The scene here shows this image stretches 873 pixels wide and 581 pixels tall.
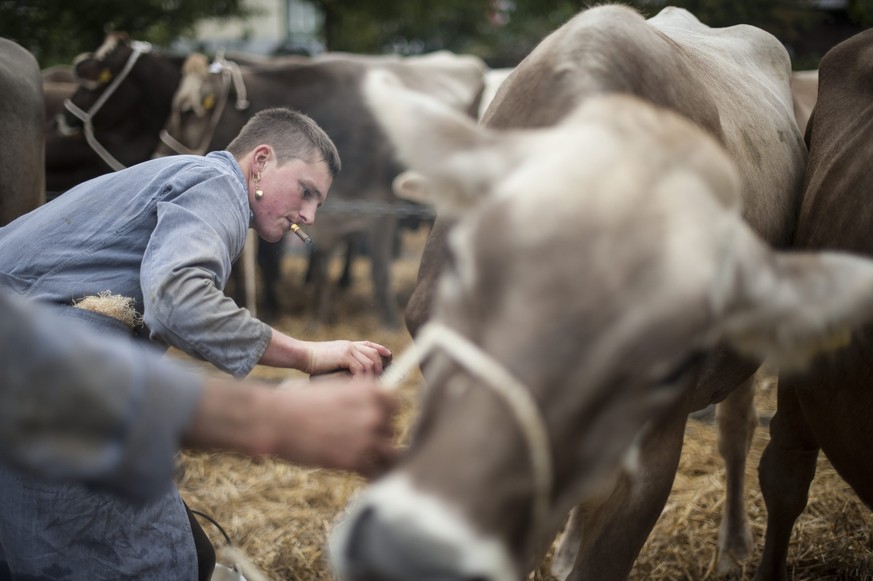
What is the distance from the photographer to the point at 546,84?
2139 mm

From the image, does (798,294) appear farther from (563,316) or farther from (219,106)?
(219,106)

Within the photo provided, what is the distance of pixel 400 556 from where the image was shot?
1.31 meters

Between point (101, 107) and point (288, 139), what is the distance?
17.5 ft

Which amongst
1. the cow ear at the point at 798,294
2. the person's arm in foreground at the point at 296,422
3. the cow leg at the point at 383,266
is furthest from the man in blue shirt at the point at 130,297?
the cow leg at the point at 383,266

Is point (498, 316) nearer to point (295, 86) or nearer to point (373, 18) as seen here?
point (295, 86)

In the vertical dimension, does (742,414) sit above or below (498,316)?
below

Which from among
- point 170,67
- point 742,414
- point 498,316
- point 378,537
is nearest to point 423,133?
point 498,316

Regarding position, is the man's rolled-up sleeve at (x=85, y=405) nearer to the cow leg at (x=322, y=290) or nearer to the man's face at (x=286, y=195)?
the man's face at (x=286, y=195)

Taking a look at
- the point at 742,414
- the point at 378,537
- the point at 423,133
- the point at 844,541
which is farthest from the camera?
the point at 742,414

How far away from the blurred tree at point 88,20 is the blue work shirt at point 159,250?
22.1ft

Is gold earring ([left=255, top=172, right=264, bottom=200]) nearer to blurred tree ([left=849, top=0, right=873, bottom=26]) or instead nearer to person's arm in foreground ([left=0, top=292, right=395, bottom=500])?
person's arm in foreground ([left=0, top=292, right=395, bottom=500])

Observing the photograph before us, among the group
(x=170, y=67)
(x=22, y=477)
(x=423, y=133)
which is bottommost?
(x=170, y=67)

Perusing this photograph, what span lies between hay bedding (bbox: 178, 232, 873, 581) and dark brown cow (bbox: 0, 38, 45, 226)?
67.4 inches

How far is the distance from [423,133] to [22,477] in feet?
4.78
